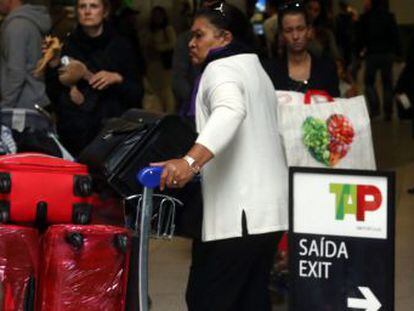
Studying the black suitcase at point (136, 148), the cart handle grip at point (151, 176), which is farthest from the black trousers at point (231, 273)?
the cart handle grip at point (151, 176)

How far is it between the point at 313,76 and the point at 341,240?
1.78 meters

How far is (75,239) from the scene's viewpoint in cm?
509

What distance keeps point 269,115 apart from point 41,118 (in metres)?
2.51

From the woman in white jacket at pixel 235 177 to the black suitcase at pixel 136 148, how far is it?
129 mm

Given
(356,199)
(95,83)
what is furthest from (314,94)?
(356,199)

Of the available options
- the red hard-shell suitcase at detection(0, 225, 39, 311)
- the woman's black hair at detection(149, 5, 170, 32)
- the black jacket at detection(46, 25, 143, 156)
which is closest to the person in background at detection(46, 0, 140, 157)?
the black jacket at detection(46, 25, 143, 156)

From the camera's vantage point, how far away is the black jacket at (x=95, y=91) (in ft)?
22.6

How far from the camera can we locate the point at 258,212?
5.16m

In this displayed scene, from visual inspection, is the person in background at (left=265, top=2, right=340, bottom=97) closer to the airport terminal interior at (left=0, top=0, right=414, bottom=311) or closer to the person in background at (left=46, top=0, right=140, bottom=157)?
the person in background at (left=46, top=0, right=140, bottom=157)

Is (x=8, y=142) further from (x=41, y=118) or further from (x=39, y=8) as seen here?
(x=39, y=8)

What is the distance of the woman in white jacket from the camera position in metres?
5.14

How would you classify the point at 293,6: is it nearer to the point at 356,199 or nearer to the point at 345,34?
the point at 356,199

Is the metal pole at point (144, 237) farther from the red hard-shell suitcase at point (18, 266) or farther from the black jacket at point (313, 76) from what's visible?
the black jacket at point (313, 76)

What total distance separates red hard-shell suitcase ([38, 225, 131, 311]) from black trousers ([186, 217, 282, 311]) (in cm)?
38
